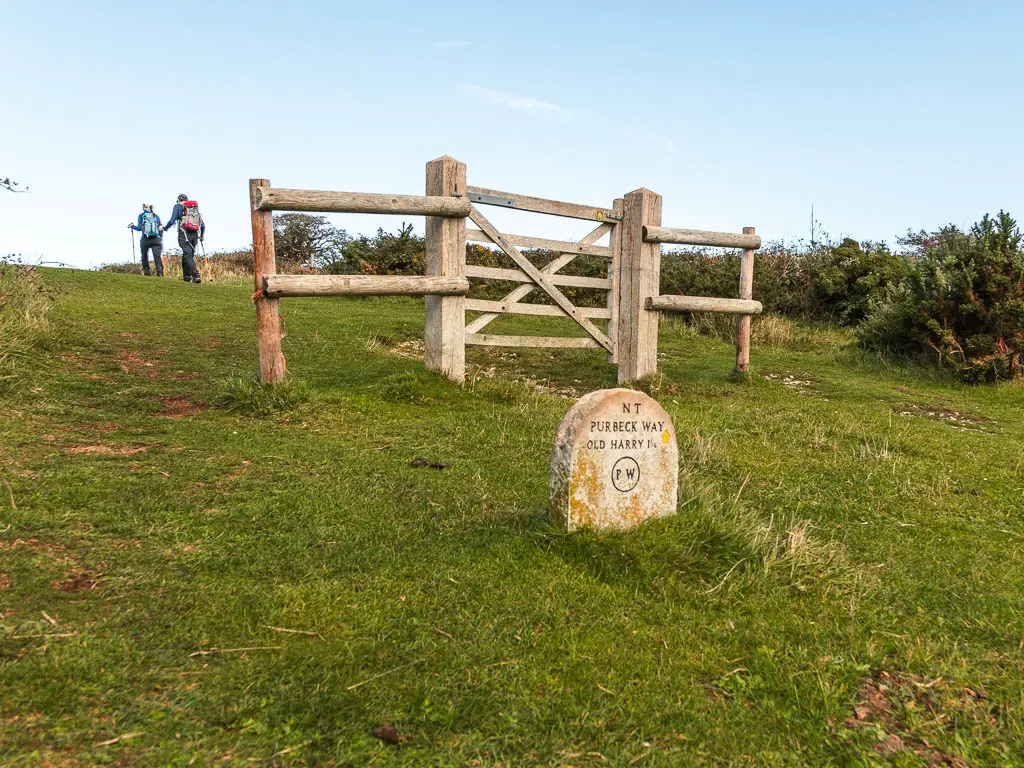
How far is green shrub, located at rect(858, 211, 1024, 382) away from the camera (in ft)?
36.2

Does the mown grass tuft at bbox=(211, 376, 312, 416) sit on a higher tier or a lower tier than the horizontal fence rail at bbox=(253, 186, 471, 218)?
lower

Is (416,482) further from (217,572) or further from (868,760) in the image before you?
(868,760)

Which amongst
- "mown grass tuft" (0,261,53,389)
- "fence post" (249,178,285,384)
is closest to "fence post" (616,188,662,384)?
"fence post" (249,178,285,384)

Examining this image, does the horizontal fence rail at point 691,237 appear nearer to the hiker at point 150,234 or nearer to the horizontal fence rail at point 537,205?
the horizontal fence rail at point 537,205

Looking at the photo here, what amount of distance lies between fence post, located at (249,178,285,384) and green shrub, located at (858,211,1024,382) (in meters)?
9.66

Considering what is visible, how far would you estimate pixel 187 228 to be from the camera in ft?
61.1

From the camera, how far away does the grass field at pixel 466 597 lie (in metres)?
2.59

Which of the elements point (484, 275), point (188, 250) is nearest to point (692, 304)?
point (484, 275)

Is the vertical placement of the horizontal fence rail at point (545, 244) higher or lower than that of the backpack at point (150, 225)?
lower

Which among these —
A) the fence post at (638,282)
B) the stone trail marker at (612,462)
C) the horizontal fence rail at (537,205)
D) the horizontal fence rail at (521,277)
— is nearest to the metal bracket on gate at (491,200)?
the horizontal fence rail at (537,205)

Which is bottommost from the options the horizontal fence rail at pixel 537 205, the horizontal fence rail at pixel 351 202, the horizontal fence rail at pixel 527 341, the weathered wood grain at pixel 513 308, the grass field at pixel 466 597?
the grass field at pixel 466 597

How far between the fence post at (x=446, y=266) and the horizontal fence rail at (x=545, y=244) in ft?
1.03

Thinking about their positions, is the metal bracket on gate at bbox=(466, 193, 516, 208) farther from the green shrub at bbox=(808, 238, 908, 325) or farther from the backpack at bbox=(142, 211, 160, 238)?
the backpack at bbox=(142, 211, 160, 238)

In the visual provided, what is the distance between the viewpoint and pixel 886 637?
134 inches
